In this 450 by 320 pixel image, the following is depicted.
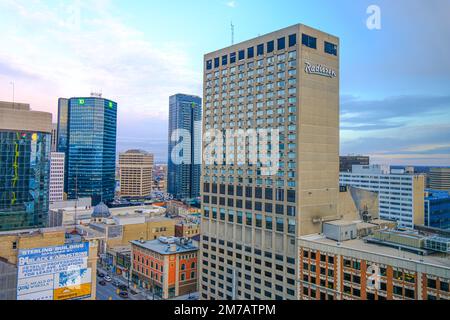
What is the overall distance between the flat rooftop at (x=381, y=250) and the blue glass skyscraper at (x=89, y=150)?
3329 inches

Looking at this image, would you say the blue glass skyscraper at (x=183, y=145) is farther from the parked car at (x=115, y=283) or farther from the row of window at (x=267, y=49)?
the row of window at (x=267, y=49)

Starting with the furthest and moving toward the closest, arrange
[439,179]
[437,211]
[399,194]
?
[439,179] < [437,211] < [399,194]

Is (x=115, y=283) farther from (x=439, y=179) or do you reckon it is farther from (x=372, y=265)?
(x=439, y=179)

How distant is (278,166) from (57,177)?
83.5 metres

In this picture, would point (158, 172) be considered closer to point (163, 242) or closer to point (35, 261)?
point (163, 242)

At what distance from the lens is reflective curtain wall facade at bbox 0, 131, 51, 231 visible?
49219 millimetres

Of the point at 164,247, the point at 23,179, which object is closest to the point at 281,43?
the point at 164,247

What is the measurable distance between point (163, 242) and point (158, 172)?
13495cm

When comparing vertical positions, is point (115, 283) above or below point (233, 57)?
below

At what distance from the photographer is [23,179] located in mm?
50438

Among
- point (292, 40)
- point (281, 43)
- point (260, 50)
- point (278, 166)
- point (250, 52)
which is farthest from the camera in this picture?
point (250, 52)

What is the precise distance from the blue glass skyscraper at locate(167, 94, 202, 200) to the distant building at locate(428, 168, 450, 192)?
211 ft

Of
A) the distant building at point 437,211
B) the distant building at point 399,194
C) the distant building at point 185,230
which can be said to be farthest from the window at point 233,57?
the distant building at point 437,211
